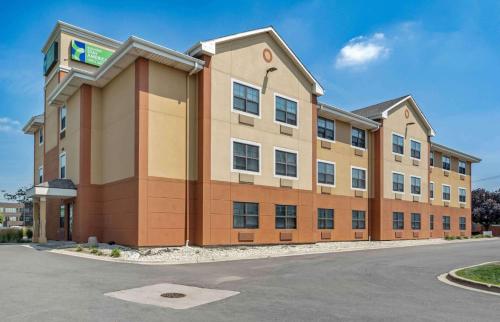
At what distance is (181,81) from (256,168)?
6012mm

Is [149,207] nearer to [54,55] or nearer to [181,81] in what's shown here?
[181,81]

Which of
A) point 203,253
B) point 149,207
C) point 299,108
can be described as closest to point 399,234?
point 299,108

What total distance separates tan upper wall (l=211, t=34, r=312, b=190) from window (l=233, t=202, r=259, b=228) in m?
1.32

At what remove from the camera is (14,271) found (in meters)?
13.6

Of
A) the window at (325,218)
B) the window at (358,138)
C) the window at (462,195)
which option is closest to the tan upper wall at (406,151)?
the window at (358,138)

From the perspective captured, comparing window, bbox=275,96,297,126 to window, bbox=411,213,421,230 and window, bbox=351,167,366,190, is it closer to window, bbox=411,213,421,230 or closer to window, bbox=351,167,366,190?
window, bbox=351,167,366,190

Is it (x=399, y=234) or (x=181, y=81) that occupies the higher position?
(x=181, y=81)

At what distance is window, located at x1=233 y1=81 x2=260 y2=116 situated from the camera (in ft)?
76.1

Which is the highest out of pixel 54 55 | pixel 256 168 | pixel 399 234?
pixel 54 55

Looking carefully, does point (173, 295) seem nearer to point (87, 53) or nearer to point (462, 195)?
point (87, 53)

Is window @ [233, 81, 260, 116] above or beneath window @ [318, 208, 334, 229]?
above

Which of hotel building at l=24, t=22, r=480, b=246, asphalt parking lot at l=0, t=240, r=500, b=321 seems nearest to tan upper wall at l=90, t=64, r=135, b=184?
hotel building at l=24, t=22, r=480, b=246

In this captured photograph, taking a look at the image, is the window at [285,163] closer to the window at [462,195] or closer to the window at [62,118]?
the window at [62,118]

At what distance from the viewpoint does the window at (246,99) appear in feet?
76.1
